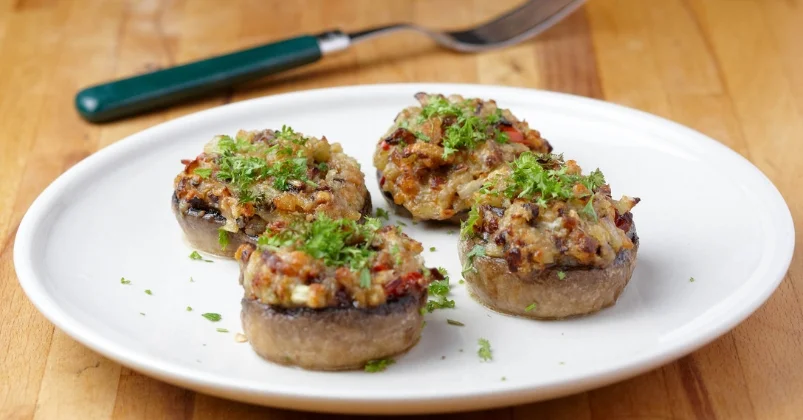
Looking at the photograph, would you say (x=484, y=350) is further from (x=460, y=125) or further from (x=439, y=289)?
(x=460, y=125)

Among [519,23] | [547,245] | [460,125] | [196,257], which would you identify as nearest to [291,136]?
[196,257]

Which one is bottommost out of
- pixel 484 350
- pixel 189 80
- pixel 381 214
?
pixel 189 80

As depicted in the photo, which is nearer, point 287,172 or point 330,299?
point 330,299

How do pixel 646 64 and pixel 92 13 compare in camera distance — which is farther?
pixel 92 13

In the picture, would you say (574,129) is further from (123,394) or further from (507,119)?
(123,394)

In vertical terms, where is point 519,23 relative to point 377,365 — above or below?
below


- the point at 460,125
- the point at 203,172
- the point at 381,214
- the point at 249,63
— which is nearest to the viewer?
the point at 203,172

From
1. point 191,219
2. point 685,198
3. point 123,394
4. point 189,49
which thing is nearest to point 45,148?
point 189,49
